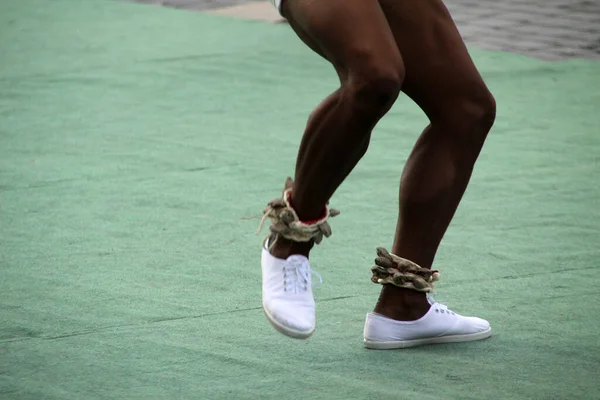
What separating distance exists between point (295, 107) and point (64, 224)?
2.41 meters

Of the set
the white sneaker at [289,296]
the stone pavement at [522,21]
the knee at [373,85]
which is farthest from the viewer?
the stone pavement at [522,21]

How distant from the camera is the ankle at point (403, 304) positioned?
11.0 ft

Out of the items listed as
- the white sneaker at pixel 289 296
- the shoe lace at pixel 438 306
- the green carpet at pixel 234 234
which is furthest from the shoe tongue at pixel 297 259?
the shoe lace at pixel 438 306

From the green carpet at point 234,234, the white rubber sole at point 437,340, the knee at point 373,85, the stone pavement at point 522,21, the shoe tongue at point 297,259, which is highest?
the knee at point 373,85

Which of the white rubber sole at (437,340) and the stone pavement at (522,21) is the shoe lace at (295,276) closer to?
the white rubber sole at (437,340)

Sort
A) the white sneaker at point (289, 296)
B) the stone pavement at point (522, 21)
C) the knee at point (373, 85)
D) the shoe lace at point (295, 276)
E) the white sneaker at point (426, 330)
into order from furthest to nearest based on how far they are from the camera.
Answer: the stone pavement at point (522, 21), the white sneaker at point (426, 330), the shoe lace at point (295, 276), the white sneaker at point (289, 296), the knee at point (373, 85)

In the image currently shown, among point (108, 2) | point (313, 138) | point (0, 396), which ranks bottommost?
point (108, 2)

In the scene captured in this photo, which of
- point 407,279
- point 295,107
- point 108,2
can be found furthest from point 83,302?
point 108,2

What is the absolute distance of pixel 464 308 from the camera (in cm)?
364

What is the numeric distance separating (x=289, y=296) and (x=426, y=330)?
49 centimetres

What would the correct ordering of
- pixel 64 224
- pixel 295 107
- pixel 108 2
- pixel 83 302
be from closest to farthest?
pixel 83 302, pixel 64 224, pixel 295 107, pixel 108 2

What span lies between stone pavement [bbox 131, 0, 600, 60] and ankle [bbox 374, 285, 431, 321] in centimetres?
486

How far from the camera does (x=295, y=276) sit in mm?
3121

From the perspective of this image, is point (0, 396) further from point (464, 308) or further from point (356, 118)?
point (464, 308)
